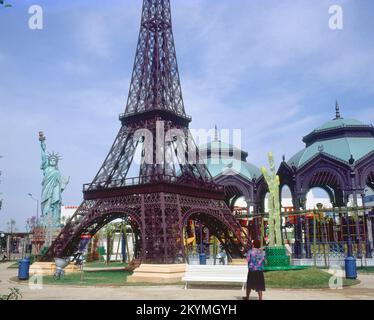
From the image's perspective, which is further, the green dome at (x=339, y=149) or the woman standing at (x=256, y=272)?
the green dome at (x=339, y=149)

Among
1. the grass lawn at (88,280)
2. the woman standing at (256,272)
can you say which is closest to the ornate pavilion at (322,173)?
the grass lawn at (88,280)

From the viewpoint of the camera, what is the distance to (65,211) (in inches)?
4803

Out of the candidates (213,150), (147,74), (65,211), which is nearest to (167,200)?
(147,74)

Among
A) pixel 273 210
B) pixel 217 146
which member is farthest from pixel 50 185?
pixel 273 210

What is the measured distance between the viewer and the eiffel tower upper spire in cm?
4106

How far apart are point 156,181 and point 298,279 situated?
15861 mm

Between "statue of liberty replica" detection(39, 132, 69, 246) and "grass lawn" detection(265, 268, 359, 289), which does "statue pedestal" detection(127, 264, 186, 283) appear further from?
"statue of liberty replica" detection(39, 132, 69, 246)

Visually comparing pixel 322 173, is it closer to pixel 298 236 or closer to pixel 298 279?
pixel 298 236

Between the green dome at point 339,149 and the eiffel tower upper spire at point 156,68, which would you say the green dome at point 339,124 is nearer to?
the green dome at point 339,149

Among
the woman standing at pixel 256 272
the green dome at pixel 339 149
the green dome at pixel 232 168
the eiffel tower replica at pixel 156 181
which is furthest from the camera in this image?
the green dome at pixel 232 168

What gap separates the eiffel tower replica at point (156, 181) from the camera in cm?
3291

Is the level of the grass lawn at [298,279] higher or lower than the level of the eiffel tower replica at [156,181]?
lower

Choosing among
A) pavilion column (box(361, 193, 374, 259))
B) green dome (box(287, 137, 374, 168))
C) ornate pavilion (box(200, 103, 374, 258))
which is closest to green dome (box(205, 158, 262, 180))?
ornate pavilion (box(200, 103, 374, 258))

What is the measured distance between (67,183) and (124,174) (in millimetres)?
55397
